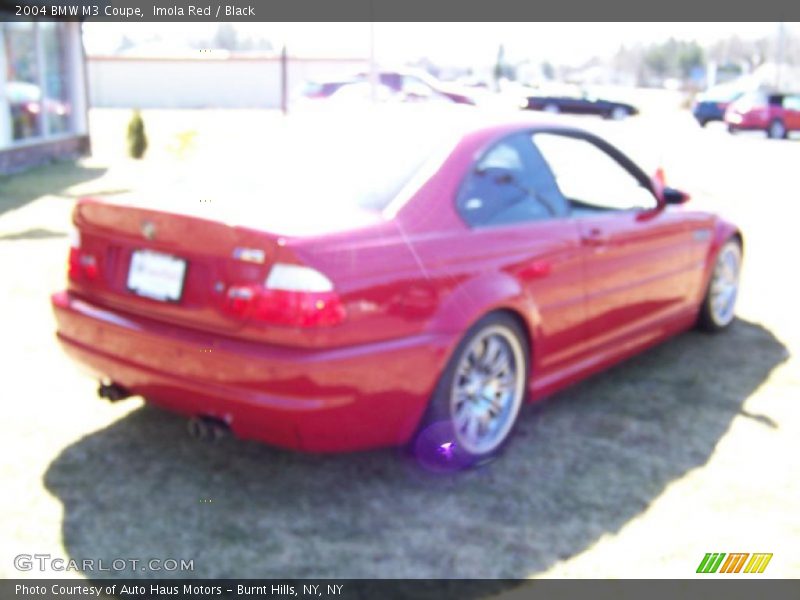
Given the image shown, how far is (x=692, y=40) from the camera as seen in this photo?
283ft

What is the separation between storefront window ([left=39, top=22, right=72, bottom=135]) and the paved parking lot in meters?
11.4

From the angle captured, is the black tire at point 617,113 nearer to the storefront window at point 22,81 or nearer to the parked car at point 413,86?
the parked car at point 413,86

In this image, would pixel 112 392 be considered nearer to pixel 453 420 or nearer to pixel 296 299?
pixel 296 299

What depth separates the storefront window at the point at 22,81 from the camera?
14.0 meters

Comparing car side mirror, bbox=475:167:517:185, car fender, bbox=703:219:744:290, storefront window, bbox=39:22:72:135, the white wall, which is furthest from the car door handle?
the white wall

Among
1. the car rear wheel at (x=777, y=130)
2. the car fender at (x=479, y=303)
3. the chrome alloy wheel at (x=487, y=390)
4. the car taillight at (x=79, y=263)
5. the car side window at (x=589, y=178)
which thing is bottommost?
the car rear wheel at (x=777, y=130)

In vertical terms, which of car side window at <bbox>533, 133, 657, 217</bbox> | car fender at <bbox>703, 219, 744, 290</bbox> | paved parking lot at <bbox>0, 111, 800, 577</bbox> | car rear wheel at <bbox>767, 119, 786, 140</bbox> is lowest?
car rear wheel at <bbox>767, 119, 786, 140</bbox>

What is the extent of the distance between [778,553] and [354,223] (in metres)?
1.96

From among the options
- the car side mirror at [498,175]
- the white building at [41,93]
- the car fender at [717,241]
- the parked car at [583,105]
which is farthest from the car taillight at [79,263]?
the parked car at [583,105]

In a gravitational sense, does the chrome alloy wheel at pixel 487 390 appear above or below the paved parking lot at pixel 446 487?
above

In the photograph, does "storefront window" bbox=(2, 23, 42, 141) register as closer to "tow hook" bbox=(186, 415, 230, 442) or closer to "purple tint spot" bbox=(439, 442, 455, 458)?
"tow hook" bbox=(186, 415, 230, 442)

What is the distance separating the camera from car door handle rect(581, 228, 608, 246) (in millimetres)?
4250

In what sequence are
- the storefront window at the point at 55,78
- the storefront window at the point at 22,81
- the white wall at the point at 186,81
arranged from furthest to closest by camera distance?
the white wall at the point at 186,81 < the storefront window at the point at 55,78 < the storefront window at the point at 22,81

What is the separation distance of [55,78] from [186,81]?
1205 inches
